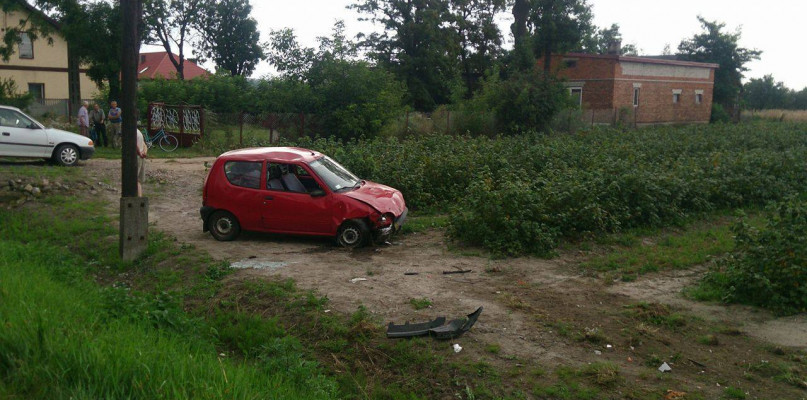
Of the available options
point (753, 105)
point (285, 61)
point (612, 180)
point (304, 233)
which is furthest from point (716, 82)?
point (304, 233)

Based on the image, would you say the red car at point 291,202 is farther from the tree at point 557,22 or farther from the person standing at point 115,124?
the tree at point 557,22

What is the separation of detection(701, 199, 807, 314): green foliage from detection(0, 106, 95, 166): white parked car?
51.4 feet

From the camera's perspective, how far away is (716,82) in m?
59.2

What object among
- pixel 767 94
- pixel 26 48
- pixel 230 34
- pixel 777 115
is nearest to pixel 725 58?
pixel 777 115

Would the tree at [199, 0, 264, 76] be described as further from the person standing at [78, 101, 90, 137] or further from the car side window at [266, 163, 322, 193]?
the car side window at [266, 163, 322, 193]

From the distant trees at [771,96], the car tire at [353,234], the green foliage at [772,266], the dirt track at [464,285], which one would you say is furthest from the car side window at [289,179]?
the distant trees at [771,96]

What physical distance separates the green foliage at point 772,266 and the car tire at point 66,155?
1564cm

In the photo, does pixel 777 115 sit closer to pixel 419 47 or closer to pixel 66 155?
pixel 419 47

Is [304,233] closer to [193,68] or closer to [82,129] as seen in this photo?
[82,129]

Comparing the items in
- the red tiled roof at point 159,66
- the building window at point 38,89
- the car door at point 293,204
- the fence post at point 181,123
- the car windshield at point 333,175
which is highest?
the red tiled roof at point 159,66

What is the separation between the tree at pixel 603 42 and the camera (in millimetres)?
58534

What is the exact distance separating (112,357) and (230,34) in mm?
63578

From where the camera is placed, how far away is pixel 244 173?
37.7ft

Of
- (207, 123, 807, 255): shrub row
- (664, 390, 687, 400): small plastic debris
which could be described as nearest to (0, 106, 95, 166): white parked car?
(207, 123, 807, 255): shrub row
